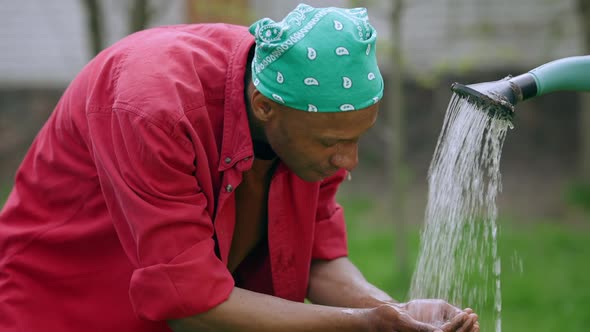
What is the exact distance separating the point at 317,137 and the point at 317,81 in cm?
17

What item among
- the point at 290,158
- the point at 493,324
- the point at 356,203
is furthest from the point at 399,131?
the point at 290,158

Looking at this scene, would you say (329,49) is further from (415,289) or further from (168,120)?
(415,289)

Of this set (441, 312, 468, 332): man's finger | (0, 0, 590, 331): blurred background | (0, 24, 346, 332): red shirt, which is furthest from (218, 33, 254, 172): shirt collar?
(0, 0, 590, 331): blurred background

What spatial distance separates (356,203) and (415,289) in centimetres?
470

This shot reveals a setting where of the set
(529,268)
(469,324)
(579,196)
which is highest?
(469,324)

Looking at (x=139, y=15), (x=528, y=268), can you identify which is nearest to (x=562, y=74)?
(x=139, y=15)

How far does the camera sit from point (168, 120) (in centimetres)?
244

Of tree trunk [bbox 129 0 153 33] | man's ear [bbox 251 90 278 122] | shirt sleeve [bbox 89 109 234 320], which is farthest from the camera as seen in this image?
tree trunk [bbox 129 0 153 33]

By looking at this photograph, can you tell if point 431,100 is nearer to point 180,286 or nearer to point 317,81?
point 317,81

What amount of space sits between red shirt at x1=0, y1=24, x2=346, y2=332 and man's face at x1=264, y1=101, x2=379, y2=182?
108 mm

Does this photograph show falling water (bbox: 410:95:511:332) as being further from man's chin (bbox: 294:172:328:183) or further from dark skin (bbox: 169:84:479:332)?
man's chin (bbox: 294:172:328:183)

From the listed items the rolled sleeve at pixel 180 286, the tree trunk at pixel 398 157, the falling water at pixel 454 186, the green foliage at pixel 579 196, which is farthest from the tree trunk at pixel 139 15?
the green foliage at pixel 579 196

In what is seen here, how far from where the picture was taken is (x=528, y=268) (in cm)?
607

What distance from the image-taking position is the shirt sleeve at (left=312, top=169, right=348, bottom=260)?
313 centimetres
